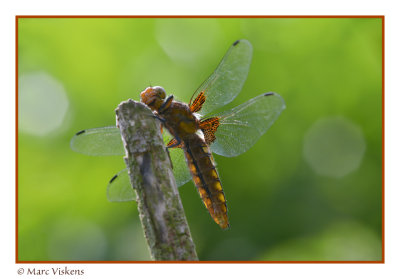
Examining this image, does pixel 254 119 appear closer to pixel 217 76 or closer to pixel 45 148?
pixel 217 76

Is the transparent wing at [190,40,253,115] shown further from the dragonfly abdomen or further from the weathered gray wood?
the weathered gray wood

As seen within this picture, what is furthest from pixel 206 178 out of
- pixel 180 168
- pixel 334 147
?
pixel 334 147

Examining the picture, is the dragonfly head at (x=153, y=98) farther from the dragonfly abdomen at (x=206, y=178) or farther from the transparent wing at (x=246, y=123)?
the transparent wing at (x=246, y=123)

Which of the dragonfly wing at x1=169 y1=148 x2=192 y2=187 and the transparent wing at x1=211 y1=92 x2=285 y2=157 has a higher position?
the transparent wing at x1=211 y1=92 x2=285 y2=157

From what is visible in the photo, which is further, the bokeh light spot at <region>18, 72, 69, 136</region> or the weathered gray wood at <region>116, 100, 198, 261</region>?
the bokeh light spot at <region>18, 72, 69, 136</region>

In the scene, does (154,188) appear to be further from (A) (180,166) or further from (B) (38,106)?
(B) (38,106)

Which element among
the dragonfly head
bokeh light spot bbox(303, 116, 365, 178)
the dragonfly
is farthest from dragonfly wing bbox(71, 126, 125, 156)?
bokeh light spot bbox(303, 116, 365, 178)

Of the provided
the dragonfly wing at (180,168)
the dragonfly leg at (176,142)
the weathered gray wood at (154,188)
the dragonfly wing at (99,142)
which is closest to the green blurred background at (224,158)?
the dragonfly wing at (180,168)
